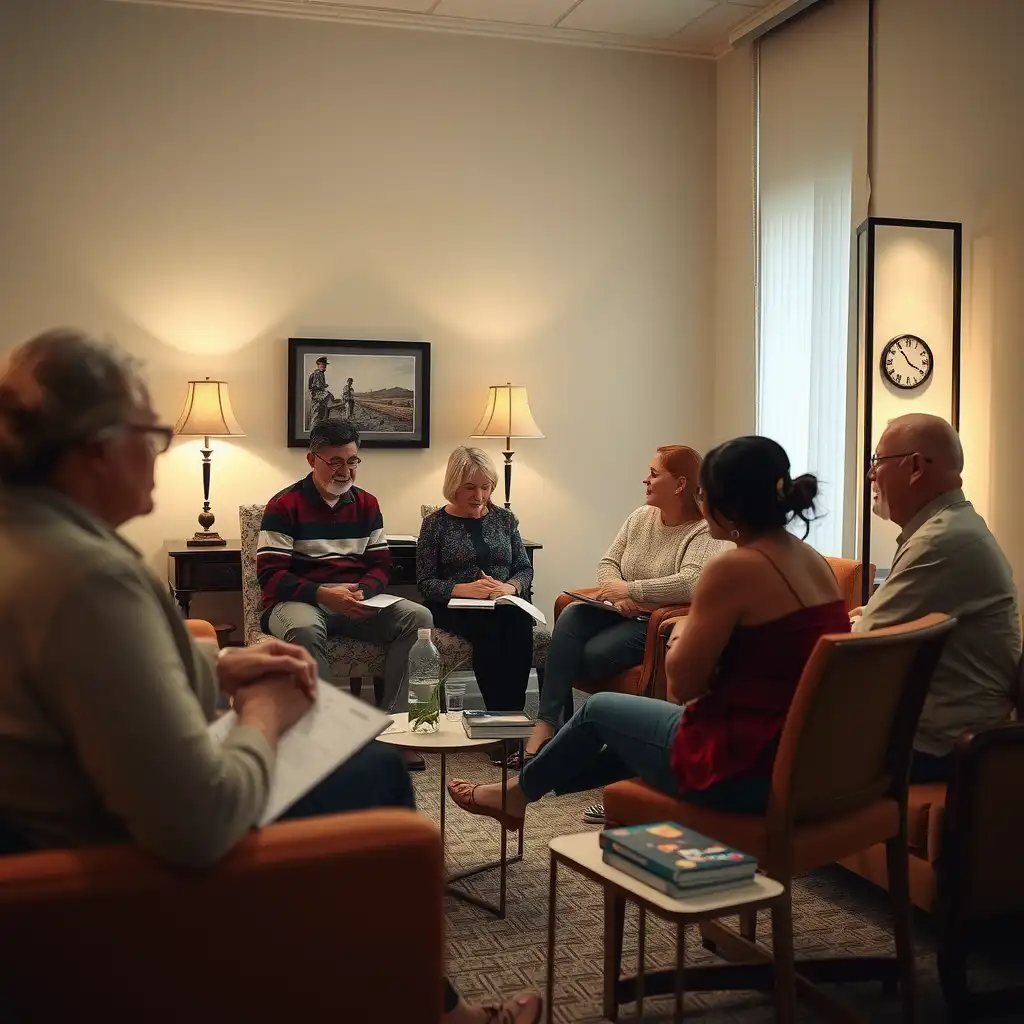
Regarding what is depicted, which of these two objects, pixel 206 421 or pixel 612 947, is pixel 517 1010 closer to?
pixel 612 947

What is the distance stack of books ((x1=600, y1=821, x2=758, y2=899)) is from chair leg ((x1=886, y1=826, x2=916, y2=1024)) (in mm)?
663

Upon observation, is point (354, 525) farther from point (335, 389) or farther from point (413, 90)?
point (413, 90)

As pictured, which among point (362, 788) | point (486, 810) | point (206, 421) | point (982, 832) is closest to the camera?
point (362, 788)

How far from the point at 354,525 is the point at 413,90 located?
246cm

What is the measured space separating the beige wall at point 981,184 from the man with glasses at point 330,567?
7.88 feet

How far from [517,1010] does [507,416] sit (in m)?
3.95

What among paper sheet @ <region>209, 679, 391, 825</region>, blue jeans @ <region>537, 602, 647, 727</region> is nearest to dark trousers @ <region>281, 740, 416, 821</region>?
paper sheet @ <region>209, 679, 391, 825</region>

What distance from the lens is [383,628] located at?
16.2ft

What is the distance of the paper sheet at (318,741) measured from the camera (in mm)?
1668

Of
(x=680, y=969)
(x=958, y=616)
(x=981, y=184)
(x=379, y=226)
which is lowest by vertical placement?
(x=680, y=969)

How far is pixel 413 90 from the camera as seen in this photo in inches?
237

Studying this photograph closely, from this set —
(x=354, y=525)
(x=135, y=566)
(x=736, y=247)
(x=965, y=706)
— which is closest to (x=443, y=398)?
(x=354, y=525)

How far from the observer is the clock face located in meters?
4.75

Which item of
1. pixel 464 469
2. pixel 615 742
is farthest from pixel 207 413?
pixel 615 742
